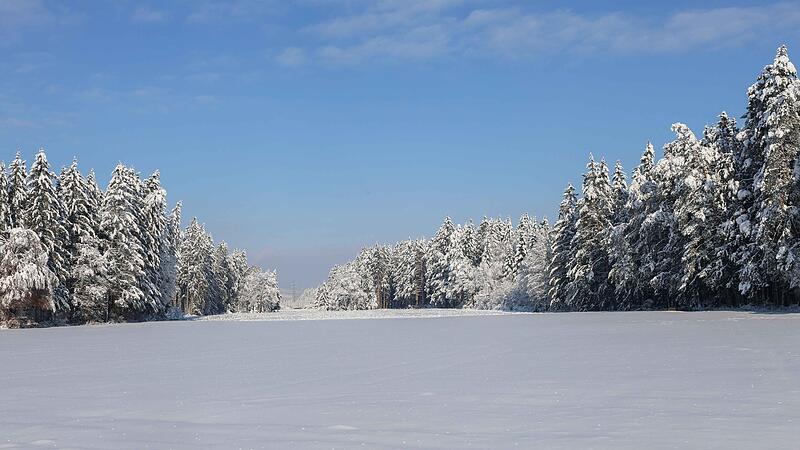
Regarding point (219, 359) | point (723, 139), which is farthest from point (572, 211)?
point (219, 359)

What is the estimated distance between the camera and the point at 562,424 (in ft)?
29.6

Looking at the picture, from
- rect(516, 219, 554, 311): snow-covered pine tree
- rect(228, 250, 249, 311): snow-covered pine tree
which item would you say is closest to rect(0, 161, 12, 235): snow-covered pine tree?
rect(516, 219, 554, 311): snow-covered pine tree

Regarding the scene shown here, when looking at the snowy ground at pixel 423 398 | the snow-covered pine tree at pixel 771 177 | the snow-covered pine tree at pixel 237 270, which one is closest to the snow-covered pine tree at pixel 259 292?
the snow-covered pine tree at pixel 237 270

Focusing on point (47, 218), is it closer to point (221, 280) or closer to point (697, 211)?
point (697, 211)

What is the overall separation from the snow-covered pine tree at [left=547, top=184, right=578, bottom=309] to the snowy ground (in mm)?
48359

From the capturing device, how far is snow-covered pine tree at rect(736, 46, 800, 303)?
40406 mm

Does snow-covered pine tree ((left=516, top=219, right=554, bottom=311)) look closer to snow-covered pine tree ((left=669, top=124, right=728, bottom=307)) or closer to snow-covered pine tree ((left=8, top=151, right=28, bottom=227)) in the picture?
snow-covered pine tree ((left=669, top=124, right=728, bottom=307))

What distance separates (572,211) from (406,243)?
235 feet

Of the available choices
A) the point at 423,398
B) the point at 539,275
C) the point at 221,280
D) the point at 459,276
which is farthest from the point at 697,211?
the point at 221,280

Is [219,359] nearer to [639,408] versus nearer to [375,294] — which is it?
[639,408]

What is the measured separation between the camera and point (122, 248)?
189 ft

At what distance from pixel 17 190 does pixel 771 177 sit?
51.4 m

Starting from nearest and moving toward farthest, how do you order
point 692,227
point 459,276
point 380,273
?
point 692,227 < point 459,276 < point 380,273

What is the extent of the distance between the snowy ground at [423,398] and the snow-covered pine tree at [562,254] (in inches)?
1904
